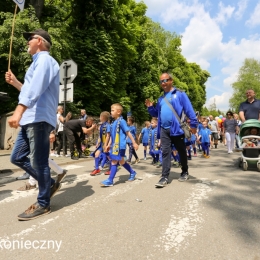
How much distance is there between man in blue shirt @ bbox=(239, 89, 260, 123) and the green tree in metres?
63.2

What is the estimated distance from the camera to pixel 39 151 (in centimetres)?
349

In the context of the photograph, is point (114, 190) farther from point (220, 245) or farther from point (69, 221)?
point (220, 245)

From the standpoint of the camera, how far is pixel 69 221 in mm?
3324

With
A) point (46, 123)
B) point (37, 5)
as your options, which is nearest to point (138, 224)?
point (46, 123)

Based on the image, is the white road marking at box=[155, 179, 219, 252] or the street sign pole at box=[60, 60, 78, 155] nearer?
the white road marking at box=[155, 179, 219, 252]

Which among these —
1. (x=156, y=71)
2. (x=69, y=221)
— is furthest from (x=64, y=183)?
(x=156, y=71)

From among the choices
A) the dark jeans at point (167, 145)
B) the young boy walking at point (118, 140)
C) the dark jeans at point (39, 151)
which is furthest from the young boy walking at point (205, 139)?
the dark jeans at point (39, 151)

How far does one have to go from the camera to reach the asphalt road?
2549 mm

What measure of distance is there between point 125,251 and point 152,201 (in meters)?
1.70

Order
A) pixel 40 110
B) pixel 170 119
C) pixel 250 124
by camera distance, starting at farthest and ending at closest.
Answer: pixel 250 124 → pixel 170 119 → pixel 40 110

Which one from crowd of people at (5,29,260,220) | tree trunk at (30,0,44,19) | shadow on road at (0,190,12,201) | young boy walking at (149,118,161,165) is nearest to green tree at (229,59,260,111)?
tree trunk at (30,0,44,19)

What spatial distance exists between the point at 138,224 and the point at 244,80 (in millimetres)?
70947

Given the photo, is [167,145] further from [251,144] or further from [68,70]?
[68,70]

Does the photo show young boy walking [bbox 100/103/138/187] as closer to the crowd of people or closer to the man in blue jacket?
the crowd of people
